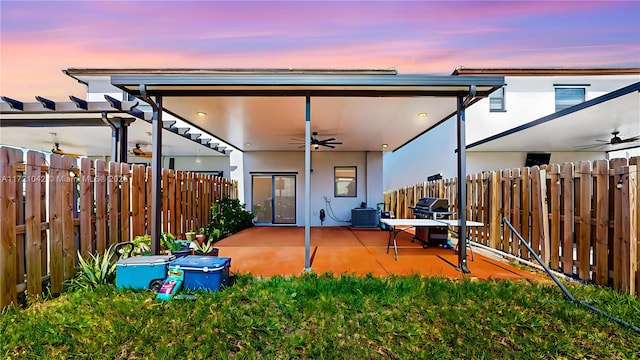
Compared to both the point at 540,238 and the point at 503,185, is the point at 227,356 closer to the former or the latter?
the point at 540,238

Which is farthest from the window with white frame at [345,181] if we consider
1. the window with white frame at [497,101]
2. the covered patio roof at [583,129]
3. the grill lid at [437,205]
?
the window with white frame at [497,101]

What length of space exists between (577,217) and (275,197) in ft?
26.8

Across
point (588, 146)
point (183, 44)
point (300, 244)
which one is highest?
point (183, 44)

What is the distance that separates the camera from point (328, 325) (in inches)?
103

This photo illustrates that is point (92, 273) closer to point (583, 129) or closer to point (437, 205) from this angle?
point (437, 205)

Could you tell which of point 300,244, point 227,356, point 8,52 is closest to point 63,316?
point 227,356

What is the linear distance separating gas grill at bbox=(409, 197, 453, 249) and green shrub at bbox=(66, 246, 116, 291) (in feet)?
16.5

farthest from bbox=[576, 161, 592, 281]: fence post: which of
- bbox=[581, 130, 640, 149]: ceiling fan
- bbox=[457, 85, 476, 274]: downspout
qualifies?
bbox=[581, 130, 640, 149]: ceiling fan

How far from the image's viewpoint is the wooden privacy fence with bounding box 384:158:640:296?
10.0 ft

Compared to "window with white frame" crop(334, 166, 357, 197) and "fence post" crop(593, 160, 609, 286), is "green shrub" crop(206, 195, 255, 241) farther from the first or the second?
"fence post" crop(593, 160, 609, 286)

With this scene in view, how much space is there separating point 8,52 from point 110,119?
1769mm

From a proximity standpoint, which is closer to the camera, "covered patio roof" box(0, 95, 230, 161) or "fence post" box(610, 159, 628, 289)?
"fence post" box(610, 159, 628, 289)

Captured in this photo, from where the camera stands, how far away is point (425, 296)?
310cm

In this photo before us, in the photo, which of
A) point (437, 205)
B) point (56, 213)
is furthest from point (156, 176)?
point (437, 205)
